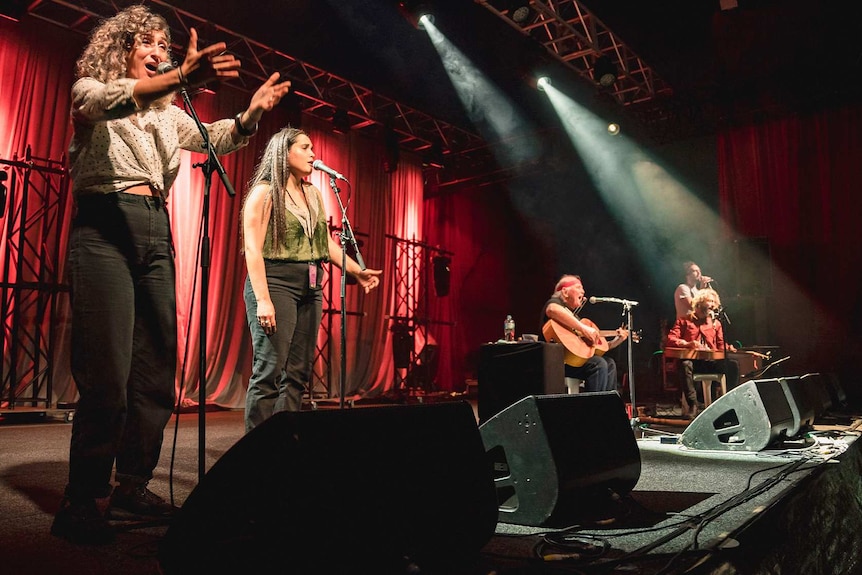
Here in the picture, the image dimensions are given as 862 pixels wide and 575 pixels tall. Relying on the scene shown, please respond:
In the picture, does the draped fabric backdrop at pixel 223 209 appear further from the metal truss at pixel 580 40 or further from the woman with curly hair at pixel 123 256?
the metal truss at pixel 580 40

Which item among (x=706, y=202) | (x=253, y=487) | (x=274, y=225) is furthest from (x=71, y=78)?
(x=706, y=202)

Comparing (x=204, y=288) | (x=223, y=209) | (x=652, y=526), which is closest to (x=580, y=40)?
(x=223, y=209)

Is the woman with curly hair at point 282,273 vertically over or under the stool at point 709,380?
over

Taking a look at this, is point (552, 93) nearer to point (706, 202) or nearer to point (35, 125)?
point (706, 202)

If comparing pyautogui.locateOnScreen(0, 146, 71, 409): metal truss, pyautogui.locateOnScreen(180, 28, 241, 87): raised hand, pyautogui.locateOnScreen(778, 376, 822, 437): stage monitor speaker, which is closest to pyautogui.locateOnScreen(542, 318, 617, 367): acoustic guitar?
pyautogui.locateOnScreen(778, 376, 822, 437): stage monitor speaker

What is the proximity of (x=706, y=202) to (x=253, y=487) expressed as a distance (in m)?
11.3

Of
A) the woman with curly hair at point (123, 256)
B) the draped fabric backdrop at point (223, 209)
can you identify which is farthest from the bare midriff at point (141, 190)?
the draped fabric backdrop at point (223, 209)

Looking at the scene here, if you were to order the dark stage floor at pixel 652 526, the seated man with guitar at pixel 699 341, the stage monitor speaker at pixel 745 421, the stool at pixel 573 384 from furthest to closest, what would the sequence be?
1. the seated man with guitar at pixel 699 341
2. the stool at pixel 573 384
3. the stage monitor speaker at pixel 745 421
4. the dark stage floor at pixel 652 526

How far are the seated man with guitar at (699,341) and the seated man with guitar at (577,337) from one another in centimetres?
112

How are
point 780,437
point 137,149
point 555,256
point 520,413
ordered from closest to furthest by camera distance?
point 137,149 → point 520,413 → point 780,437 → point 555,256

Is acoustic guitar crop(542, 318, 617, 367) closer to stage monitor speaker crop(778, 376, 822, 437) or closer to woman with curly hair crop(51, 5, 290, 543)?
stage monitor speaker crop(778, 376, 822, 437)

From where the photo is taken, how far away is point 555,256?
1358 centimetres

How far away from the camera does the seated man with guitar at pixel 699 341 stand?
23.7ft

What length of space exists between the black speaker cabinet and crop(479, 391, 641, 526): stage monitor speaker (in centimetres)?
190
